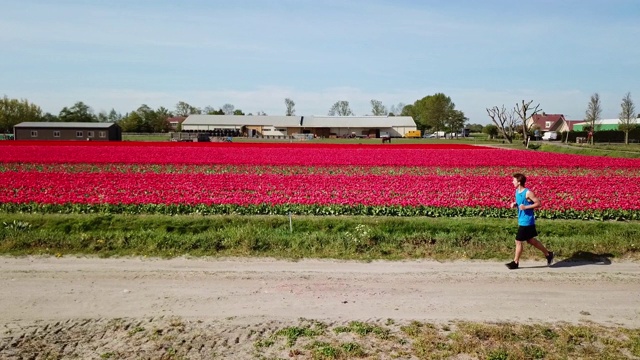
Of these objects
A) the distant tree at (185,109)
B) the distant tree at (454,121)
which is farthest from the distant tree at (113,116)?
the distant tree at (454,121)

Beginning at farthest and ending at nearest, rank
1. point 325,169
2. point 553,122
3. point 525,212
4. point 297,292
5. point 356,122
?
point 553,122
point 356,122
point 325,169
point 525,212
point 297,292

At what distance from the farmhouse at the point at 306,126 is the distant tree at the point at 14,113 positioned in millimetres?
29706

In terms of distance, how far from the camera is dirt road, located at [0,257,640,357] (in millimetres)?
6801

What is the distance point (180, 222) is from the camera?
12297 millimetres

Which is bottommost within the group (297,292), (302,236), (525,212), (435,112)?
(297,292)

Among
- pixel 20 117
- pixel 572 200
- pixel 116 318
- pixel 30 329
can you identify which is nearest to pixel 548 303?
pixel 116 318

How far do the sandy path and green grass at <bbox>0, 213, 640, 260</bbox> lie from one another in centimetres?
60

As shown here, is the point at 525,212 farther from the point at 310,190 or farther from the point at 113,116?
the point at 113,116

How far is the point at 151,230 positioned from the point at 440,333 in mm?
7833

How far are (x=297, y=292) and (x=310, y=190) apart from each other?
324 inches

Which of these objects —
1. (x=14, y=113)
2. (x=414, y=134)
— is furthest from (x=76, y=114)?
(x=414, y=134)

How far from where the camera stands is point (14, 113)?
3935 inches

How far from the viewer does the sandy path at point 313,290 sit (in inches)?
272

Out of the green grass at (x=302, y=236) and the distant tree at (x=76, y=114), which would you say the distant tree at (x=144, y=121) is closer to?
the distant tree at (x=76, y=114)
